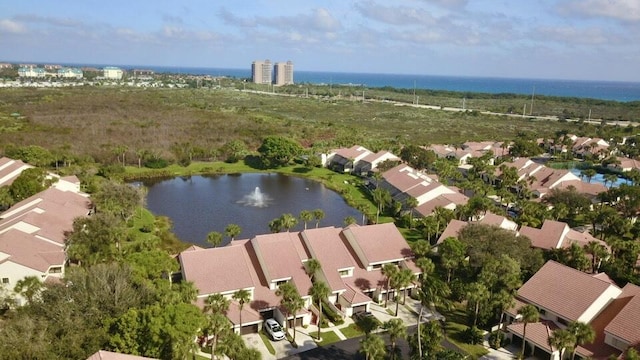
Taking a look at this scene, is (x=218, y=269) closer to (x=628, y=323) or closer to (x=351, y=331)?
(x=351, y=331)

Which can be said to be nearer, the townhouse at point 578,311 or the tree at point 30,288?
the townhouse at point 578,311

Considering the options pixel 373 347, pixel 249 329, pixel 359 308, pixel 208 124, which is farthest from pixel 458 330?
pixel 208 124

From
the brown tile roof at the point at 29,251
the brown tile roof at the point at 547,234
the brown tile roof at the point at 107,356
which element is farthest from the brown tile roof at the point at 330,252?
the brown tile roof at the point at 29,251

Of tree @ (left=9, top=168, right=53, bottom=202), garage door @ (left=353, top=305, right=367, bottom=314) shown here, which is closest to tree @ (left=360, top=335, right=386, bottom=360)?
garage door @ (left=353, top=305, right=367, bottom=314)

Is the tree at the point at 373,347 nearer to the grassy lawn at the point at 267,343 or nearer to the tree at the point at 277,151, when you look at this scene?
the grassy lawn at the point at 267,343

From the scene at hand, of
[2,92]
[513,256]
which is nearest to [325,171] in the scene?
[513,256]

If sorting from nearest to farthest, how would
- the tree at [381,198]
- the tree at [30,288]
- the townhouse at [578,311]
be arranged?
the townhouse at [578,311]
the tree at [30,288]
the tree at [381,198]

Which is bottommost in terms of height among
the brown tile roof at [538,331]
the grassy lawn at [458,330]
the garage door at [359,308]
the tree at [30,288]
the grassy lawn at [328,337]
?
the grassy lawn at [328,337]

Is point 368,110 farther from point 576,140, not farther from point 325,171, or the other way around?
point 325,171
